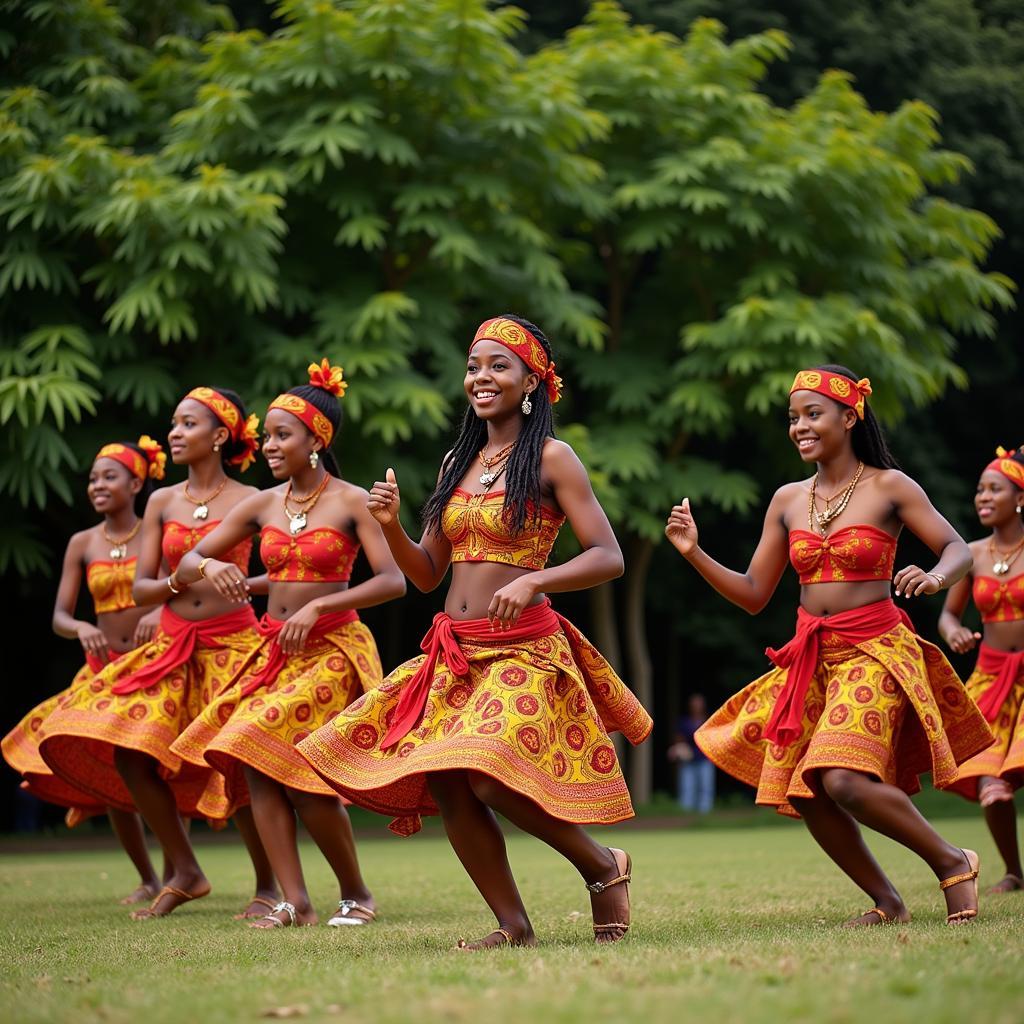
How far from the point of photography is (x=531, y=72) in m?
16.6

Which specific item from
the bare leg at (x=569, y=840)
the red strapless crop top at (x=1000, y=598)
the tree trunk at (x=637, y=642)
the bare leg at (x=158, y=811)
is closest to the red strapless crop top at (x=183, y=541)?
the bare leg at (x=158, y=811)

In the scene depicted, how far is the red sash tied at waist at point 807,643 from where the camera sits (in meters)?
6.74

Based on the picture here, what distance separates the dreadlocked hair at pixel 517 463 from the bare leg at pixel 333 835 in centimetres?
172

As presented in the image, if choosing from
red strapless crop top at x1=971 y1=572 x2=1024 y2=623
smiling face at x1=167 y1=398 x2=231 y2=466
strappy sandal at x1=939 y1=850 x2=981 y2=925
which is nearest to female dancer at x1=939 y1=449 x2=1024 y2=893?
red strapless crop top at x1=971 y1=572 x2=1024 y2=623

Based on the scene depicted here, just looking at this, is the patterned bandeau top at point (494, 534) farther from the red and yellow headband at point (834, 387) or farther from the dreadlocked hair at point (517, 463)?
the red and yellow headband at point (834, 387)

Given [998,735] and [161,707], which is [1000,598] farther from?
[161,707]

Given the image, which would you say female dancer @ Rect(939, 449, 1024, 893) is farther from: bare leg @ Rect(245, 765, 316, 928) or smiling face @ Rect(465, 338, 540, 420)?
smiling face @ Rect(465, 338, 540, 420)

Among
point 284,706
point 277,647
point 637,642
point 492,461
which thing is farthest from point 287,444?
point 637,642

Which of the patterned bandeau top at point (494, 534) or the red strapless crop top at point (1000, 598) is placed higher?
the patterned bandeau top at point (494, 534)

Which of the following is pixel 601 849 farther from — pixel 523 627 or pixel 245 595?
pixel 245 595

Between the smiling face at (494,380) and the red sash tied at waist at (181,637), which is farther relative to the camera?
the red sash tied at waist at (181,637)

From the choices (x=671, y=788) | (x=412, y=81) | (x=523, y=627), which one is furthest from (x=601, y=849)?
(x=671, y=788)

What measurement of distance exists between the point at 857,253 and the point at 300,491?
1158 cm

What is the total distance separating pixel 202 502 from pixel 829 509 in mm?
3600
